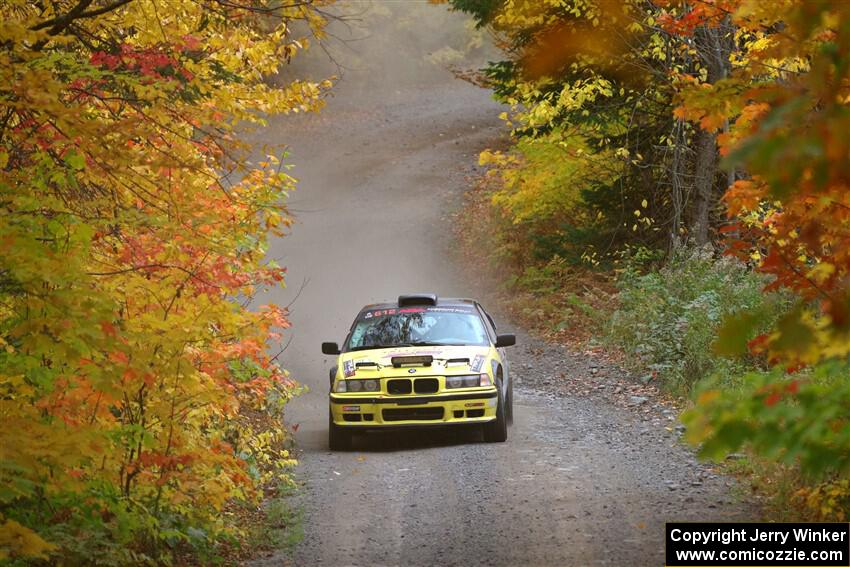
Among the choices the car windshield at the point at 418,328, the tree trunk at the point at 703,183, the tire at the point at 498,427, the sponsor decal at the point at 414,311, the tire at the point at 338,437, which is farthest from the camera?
the tree trunk at the point at 703,183

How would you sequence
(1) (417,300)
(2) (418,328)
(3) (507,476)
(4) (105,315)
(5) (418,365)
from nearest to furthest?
1. (4) (105,315)
2. (3) (507,476)
3. (5) (418,365)
4. (2) (418,328)
5. (1) (417,300)

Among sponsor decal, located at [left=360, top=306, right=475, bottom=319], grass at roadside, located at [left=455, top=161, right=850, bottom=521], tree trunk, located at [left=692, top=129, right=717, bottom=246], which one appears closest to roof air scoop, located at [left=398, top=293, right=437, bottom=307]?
sponsor decal, located at [left=360, top=306, right=475, bottom=319]

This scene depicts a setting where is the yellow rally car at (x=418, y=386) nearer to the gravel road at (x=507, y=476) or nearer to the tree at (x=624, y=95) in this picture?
the gravel road at (x=507, y=476)

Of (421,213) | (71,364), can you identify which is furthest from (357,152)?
(71,364)

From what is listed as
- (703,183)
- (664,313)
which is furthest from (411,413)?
(703,183)

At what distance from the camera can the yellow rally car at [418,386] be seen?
11219mm

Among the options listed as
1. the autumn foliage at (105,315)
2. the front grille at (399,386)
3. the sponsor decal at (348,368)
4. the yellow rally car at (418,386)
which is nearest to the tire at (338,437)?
the yellow rally car at (418,386)

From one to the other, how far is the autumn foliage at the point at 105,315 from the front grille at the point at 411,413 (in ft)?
8.14

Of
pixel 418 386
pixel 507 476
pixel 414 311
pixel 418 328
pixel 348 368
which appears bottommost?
pixel 507 476

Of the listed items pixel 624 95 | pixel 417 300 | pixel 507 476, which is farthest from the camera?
pixel 624 95

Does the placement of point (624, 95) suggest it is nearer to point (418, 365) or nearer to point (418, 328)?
point (418, 328)

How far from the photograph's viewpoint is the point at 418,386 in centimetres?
1128

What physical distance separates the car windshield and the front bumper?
36.6 inches

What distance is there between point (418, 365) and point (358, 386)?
0.72 metres
